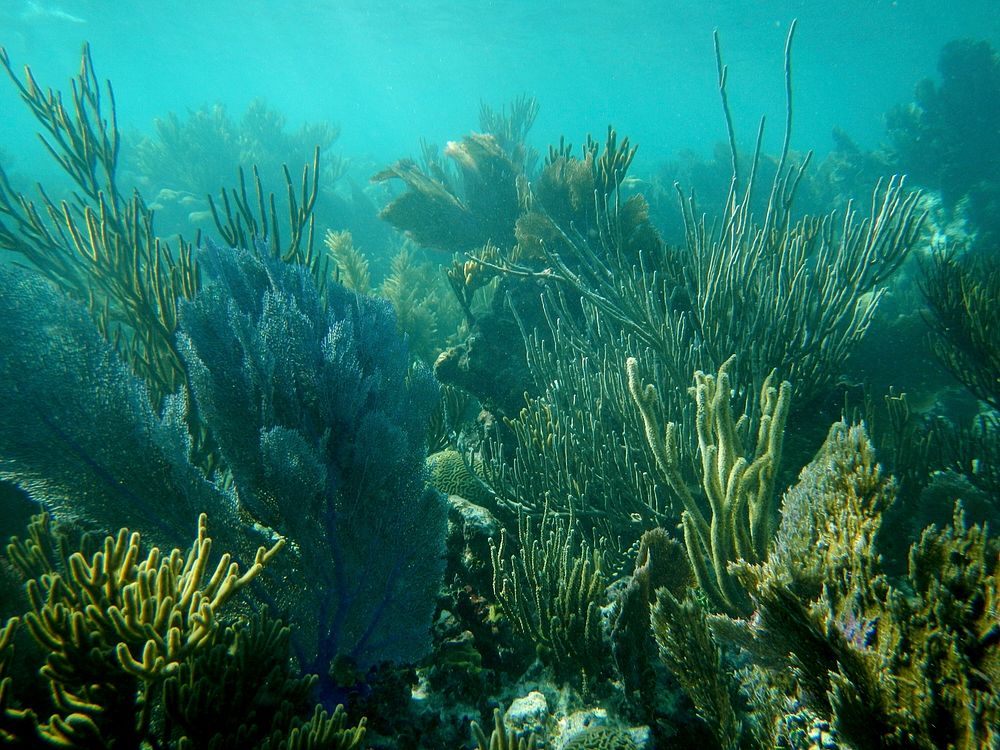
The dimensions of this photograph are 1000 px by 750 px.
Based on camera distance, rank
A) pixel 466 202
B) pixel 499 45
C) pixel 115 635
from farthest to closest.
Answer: pixel 499 45 < pixel 466 202 < pixel 115 635

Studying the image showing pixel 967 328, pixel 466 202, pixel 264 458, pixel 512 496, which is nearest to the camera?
pixel 264 458

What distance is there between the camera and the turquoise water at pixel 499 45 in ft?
114

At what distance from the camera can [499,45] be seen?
4656cm

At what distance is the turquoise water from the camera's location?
34688 mm

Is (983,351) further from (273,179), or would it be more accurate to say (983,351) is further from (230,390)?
(273,179)

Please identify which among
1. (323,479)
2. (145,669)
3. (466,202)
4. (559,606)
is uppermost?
(466,202)

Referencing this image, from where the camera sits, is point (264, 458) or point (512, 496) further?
point (512, 496)

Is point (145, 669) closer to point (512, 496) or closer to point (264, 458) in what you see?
point (264, 458)

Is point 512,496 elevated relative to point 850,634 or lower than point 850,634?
elevated

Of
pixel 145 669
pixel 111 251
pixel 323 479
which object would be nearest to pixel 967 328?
pixel 323 479

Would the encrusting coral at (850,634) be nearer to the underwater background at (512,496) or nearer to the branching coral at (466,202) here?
the underwater background at (512,496)

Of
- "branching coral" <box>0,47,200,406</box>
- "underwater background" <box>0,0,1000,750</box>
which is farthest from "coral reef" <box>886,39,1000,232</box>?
"branching coral" <box>0,47,200,406</box>

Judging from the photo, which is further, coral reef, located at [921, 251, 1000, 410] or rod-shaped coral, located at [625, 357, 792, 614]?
coral reef, located at [921, 251, 1000, 410]

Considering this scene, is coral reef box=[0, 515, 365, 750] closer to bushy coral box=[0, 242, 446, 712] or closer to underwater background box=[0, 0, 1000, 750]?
underwater background box=[0, 0, 1000, 750]
